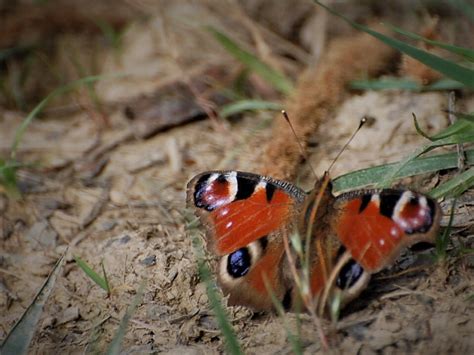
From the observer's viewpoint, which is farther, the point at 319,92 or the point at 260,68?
the point at 260,68

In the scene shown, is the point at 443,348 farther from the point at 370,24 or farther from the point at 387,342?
the point at 370,24

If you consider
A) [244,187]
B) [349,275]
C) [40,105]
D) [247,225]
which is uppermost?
[40,105]

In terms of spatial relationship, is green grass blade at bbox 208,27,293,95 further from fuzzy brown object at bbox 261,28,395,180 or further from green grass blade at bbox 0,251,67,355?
green grass blade at bbox 0,251,67,355

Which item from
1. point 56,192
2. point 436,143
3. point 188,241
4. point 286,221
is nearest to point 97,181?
point 56,192

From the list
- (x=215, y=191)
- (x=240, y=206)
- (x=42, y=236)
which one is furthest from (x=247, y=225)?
(x=42, y=236)

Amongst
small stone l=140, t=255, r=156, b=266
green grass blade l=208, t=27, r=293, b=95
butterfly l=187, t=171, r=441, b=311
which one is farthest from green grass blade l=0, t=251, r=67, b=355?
green grass blade l=208, t=27, r=293, b=95

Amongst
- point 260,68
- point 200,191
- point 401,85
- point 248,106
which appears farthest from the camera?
point 260,68

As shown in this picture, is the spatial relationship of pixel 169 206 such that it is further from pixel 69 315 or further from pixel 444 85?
pixel 444 85

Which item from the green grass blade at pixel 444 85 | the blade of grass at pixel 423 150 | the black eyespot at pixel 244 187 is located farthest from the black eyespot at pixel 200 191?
the green grass blade at pixel 444 85
